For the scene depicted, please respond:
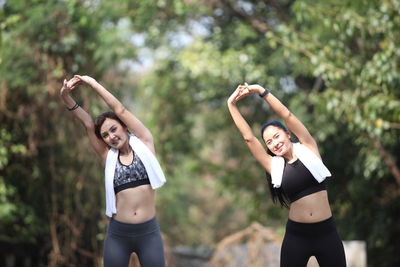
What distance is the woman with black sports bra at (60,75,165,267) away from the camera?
4348 mm

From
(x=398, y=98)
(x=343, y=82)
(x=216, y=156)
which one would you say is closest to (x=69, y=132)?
(x=343, y=82)

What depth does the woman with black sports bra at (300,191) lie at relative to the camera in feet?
14.1

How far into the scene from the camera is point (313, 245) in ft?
14.1

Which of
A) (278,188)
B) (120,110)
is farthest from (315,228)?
(120,110)

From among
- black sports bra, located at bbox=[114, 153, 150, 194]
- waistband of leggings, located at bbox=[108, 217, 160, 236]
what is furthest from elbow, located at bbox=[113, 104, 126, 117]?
waistband of leggings, located at bbox=[108, 217, 160, 236]

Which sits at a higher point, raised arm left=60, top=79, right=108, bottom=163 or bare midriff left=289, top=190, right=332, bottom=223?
raised arm left=60, top=79, right=108, bottom=163

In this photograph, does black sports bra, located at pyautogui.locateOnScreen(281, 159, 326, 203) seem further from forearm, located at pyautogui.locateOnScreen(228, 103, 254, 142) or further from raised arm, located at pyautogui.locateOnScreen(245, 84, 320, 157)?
forearm, located at pyautogui.locateOnScreen(228, 103, 254, 142)

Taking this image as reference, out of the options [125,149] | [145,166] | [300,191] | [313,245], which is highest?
[125,149]

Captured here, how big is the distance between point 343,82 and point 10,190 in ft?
15.5

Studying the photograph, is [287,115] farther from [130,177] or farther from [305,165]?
[130,177]

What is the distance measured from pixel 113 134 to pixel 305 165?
48.8 inches

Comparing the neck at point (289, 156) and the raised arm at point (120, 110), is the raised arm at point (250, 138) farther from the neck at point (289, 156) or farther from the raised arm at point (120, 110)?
the raised arm at point (120, 110)

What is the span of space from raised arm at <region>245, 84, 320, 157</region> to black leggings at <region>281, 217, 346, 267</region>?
50 centimetres

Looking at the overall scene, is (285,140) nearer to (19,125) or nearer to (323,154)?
(19,125)
